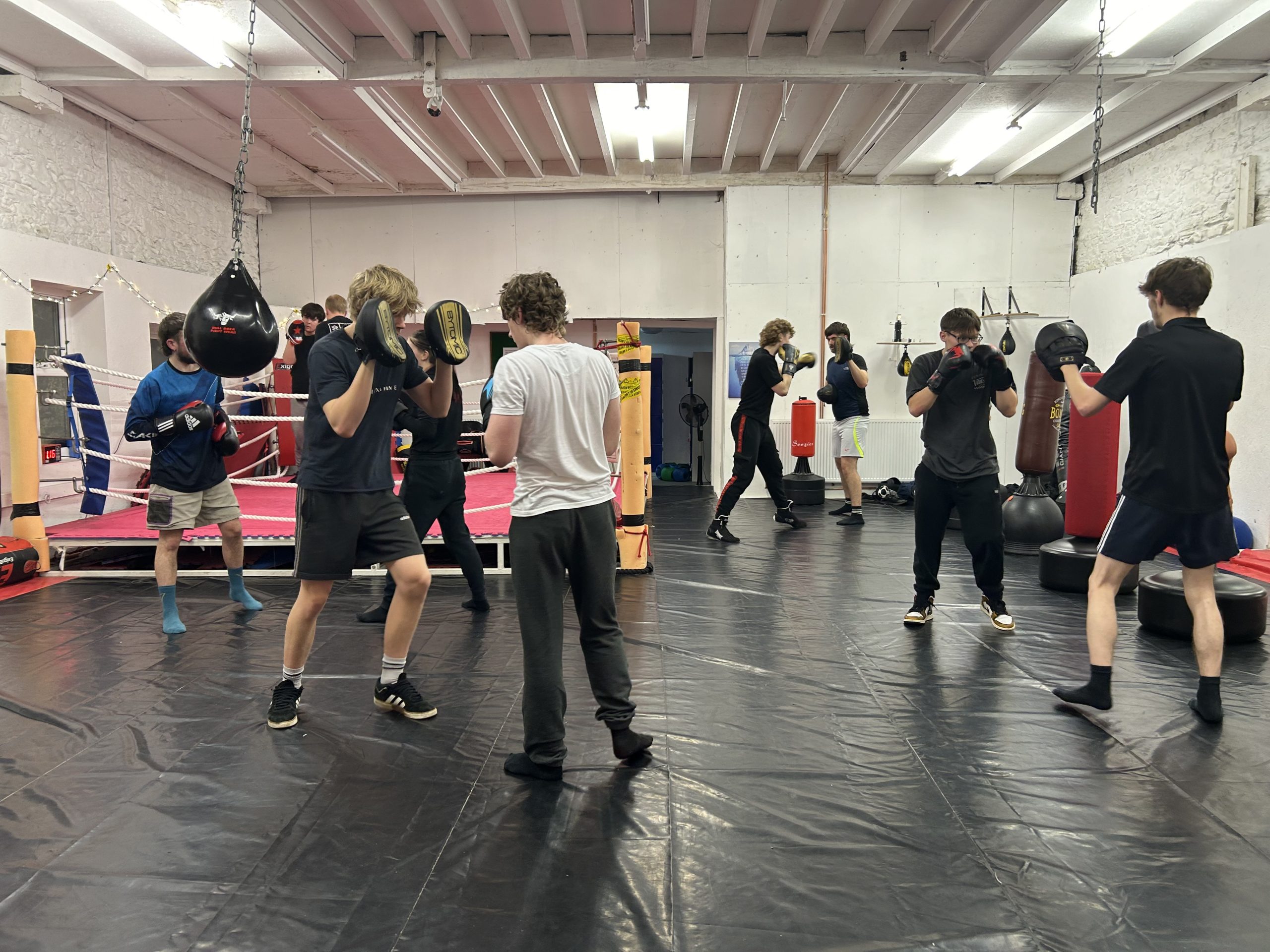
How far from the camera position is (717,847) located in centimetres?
195

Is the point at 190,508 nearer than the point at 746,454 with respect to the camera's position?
Yes

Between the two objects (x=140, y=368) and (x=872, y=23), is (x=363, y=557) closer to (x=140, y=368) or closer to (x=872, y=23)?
(x=872, y=23)

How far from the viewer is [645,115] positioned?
23.2 feet

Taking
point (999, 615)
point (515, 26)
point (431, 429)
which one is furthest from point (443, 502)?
point (515, 26)

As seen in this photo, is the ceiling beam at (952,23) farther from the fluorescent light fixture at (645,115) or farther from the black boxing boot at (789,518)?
the black boxing boot at (789,518)

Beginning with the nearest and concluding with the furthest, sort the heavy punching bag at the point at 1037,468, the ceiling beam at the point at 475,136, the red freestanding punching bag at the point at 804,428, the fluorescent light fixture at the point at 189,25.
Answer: the fluorescent light fixture at the point at 189,25 < the heavy punching bag at the point at 1037,468 < the ceiling beam at the point at 475,136 < the red freestanding punching bag at the point at 804,428

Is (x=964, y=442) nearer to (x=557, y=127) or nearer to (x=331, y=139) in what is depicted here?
(x=557, y=127)

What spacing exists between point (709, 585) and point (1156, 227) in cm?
579

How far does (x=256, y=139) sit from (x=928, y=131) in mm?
6146

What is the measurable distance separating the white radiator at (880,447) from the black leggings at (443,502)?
A: 5.64 meters

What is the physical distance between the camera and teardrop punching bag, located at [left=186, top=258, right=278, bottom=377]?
2.72 m

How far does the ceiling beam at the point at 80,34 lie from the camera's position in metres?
4.84

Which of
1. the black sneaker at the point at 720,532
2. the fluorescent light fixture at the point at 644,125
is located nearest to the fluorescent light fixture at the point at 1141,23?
the fluorescent light fixture at the point at 644,125

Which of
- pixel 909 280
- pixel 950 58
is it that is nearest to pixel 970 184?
pixel 909 280
